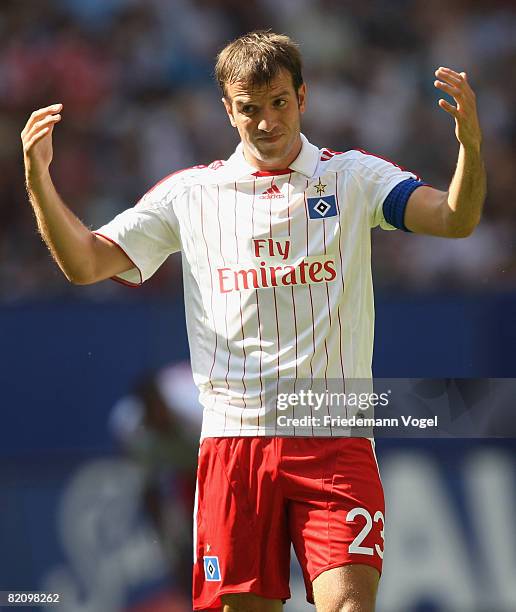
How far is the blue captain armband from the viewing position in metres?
4.11

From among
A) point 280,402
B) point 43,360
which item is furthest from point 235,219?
point 43,360

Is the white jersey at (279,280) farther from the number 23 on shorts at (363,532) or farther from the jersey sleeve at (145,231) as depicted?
the number 23 on shorts at (363,532)

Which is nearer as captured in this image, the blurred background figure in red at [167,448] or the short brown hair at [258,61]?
the short brown hair at [258,61]

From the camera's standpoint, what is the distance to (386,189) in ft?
13.7

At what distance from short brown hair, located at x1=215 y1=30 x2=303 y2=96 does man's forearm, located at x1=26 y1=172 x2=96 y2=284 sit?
698 millimetres

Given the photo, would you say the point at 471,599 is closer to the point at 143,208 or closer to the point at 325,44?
the point at 143,208

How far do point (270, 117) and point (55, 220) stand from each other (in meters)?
0.81

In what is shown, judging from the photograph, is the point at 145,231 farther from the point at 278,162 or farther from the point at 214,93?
the point at 214,93

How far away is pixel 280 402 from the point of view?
4.11m

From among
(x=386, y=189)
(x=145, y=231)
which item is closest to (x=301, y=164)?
(x=386, y=189)

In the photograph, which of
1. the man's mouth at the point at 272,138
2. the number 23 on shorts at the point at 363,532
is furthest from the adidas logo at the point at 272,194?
the number 23 on shorts at the point at 363,532

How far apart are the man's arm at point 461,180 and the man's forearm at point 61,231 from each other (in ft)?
3.81

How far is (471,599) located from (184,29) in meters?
5.11

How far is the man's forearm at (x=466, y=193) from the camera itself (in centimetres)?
387
